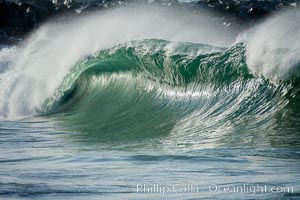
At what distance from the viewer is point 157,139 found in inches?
352

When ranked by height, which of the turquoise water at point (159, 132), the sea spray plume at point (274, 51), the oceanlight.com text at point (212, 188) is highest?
the sea spray plume at point (274, 51)

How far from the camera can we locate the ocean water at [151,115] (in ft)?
18.6

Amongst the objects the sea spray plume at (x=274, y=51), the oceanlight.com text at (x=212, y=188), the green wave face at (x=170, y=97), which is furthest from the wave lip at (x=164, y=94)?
the oceanlight.com text at (x=212, y=188)

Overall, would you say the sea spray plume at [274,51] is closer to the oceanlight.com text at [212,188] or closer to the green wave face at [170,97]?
the green wave face at [170,97]

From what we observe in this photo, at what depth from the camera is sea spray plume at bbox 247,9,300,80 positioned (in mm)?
9938

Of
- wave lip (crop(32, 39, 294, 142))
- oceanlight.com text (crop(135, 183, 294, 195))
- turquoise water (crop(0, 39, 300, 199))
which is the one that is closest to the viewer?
oceanlight.com text (crop(135, 183, 294, 195))

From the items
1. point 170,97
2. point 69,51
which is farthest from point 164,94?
point 69,51

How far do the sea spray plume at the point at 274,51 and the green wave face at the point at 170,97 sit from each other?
0.45 feet

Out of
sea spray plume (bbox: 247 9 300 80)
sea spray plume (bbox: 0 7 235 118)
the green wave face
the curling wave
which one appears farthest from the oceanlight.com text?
sea spray plume (bbox: 0 7 235 118)

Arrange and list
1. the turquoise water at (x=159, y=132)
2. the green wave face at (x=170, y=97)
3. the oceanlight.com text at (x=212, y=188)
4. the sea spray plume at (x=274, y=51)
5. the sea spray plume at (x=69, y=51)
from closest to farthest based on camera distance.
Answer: the oceanlight.com text at (x=212, y=188), the turquoise water at (x=159, y=132), the green wave face at (x=170, y=97), the sea spray plume at (x=274, y=51), the sea spray plume at (x=69, y=51)

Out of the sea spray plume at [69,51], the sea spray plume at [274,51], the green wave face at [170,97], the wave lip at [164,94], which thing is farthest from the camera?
the sea spray plume at [69,51]

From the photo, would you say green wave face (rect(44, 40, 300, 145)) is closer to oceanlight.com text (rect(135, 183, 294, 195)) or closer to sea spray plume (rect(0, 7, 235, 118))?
sea spray plume (rect(0, 7, 235, 118))

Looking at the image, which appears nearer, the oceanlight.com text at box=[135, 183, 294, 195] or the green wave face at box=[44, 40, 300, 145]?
the oceanlight.com text at box=[135, 183, 294, 195]

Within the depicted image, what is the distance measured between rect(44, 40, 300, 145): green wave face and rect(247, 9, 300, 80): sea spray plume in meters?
0.14
